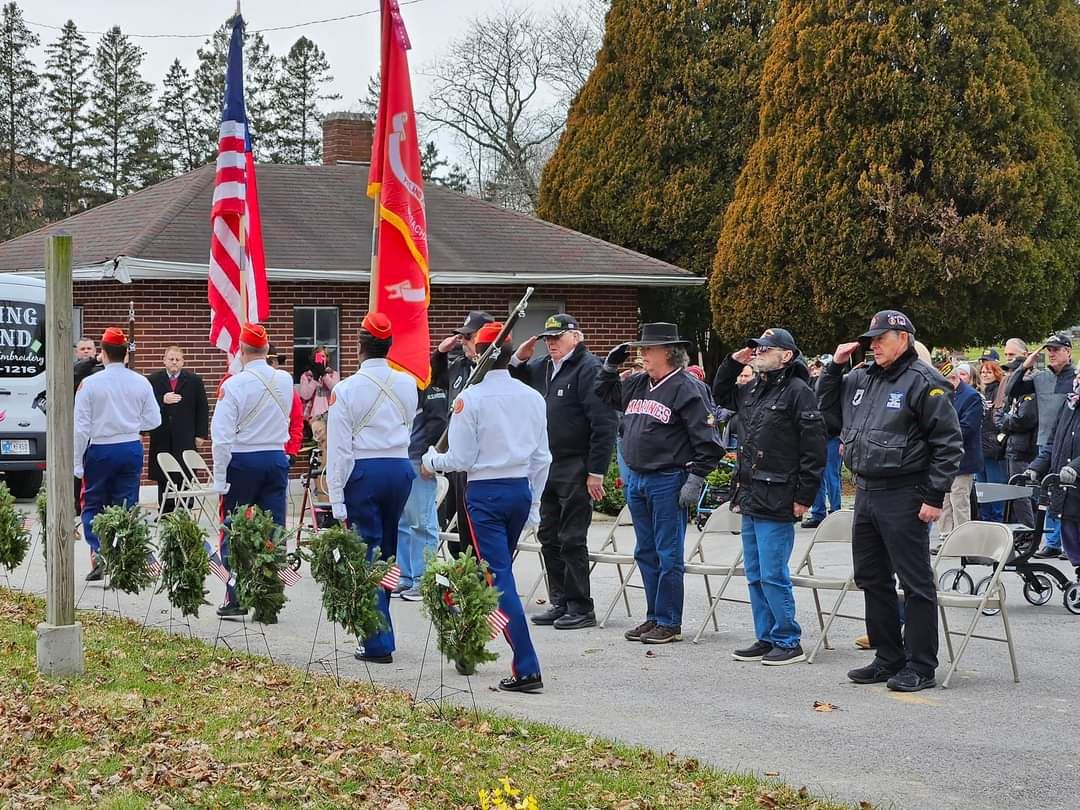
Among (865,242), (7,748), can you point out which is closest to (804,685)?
(7,748)

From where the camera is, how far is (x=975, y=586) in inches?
408

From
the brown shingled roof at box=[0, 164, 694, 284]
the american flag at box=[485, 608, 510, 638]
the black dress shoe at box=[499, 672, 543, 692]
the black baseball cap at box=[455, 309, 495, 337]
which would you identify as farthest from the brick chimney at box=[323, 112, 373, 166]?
the american flag at box=[485, 608, 510, 638]

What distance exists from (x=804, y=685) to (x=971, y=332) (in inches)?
563

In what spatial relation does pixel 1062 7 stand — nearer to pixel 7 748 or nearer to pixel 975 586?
pixel 975 586

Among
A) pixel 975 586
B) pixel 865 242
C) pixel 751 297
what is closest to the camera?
pixel 975 586

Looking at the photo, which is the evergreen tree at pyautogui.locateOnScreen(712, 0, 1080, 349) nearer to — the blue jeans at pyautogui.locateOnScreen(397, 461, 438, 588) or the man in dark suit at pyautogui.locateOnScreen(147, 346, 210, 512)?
the man in dark suit at pyautogui.locateOnScreen(147, 346, 210, 512)

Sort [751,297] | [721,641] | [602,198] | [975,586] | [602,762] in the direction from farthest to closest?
[602,198] < [751,297] < [975,586] < [721,641] < [602,762]

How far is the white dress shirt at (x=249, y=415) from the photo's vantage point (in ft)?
32.3

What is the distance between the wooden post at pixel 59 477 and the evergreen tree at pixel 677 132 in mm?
18658

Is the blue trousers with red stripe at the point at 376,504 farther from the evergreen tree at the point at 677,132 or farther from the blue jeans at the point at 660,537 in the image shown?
the evergreen tree at the point at 677,132

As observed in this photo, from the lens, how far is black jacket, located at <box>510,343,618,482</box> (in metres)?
9.90

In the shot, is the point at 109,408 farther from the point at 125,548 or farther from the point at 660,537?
the point at 660,537

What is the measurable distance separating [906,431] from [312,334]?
14423 millimetres

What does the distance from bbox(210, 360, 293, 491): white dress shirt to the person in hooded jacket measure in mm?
3328
